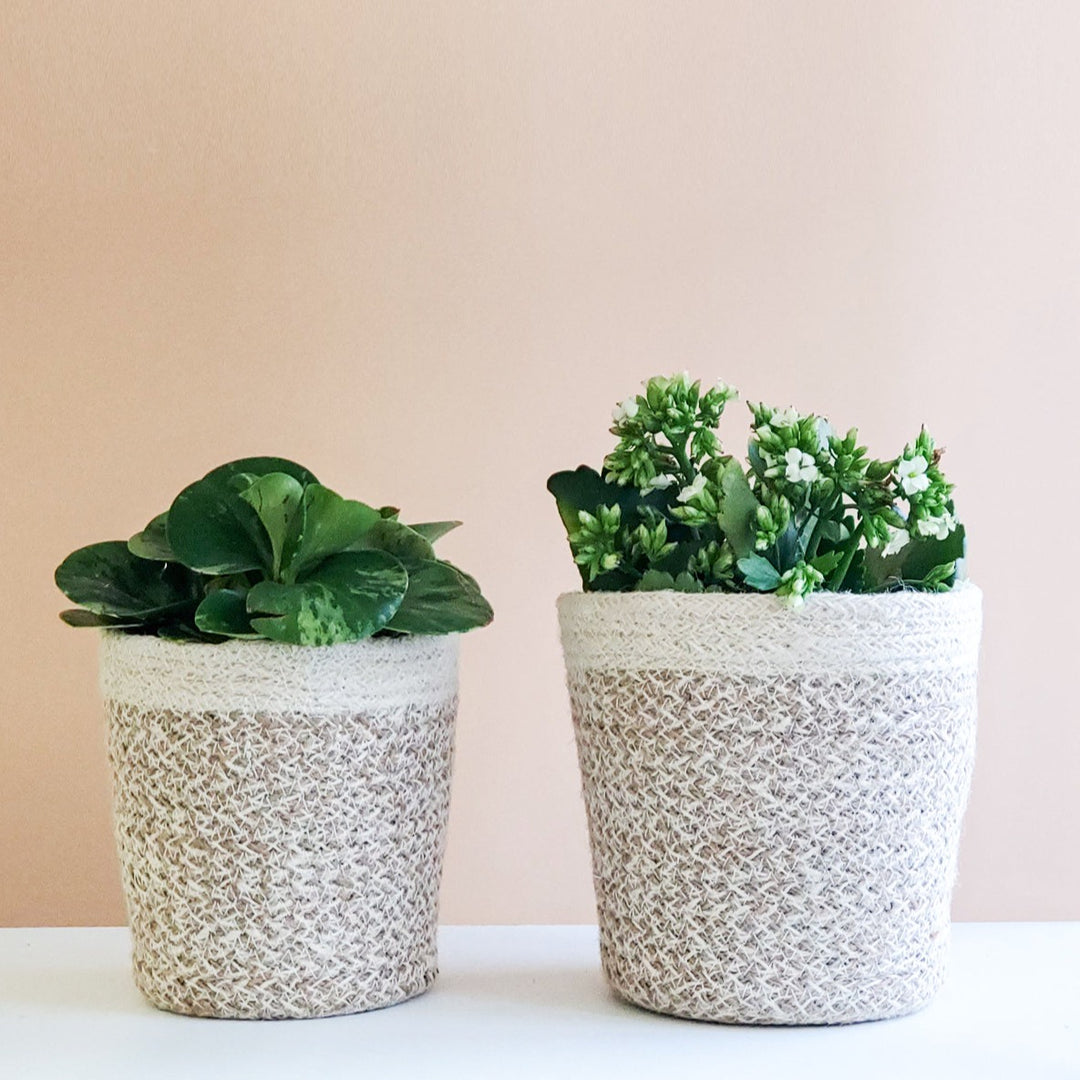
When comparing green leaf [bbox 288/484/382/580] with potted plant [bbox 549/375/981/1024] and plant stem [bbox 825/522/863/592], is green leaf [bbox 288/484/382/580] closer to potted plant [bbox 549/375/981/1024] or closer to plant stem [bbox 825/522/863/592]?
potted plant [bbox 549/375/981/1024]

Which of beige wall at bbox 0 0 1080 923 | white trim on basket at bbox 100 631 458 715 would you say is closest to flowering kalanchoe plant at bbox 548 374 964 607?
white trim on basket at bbox 100 631 458 715

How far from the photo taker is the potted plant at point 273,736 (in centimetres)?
58

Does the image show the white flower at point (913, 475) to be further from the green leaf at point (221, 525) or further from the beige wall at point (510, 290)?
the beige wall at point (510, 290)

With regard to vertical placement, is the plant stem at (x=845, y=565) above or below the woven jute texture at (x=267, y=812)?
above

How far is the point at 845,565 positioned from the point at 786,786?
0.33 feet

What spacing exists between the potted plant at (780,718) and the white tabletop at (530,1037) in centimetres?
2

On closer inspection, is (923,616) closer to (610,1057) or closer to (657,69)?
(610,1057)

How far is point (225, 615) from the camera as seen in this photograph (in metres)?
0.58

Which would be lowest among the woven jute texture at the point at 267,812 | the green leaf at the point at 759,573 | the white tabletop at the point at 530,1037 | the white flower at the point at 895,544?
the white tabletop at the point at 530,1037

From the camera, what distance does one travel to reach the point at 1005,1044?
571 mm

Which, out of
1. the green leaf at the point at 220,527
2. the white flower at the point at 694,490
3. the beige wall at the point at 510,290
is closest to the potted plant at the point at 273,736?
the green leaf at the point at 220,527

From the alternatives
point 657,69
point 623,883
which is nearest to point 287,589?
point 623,883

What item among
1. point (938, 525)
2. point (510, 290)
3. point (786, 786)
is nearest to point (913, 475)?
point (938, 525)

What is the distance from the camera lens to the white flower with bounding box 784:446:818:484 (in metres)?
0.57
